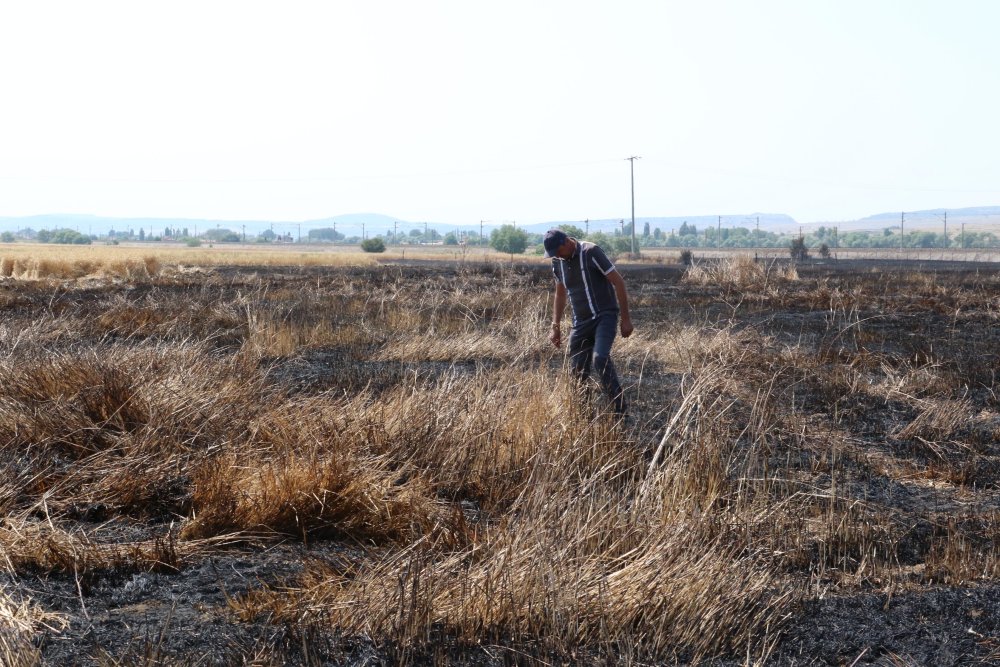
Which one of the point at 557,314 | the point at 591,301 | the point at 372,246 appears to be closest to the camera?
the point at 591,301

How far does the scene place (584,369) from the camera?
7.86 m

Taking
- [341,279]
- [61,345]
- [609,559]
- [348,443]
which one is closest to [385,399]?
[348,443]

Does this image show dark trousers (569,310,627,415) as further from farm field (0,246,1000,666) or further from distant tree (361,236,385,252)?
distant tree (361,236,385,252)

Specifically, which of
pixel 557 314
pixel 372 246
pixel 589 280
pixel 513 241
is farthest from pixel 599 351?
pixel 372 246

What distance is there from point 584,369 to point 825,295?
57.3 ft

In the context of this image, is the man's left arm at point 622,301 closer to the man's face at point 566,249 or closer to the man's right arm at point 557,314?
the man's face at point 566,249

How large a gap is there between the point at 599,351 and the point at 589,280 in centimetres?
55

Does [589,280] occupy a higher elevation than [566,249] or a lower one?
lower

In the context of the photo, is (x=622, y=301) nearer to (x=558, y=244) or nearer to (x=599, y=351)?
(x=599, y=351)

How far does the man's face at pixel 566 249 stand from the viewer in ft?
24.6

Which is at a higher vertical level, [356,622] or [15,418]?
[15,418]

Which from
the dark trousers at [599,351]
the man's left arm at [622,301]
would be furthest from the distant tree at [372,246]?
the man's left arm at [622,301]

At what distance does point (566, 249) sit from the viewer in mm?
7539

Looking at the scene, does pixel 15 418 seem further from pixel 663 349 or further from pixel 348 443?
pixel 663 349
